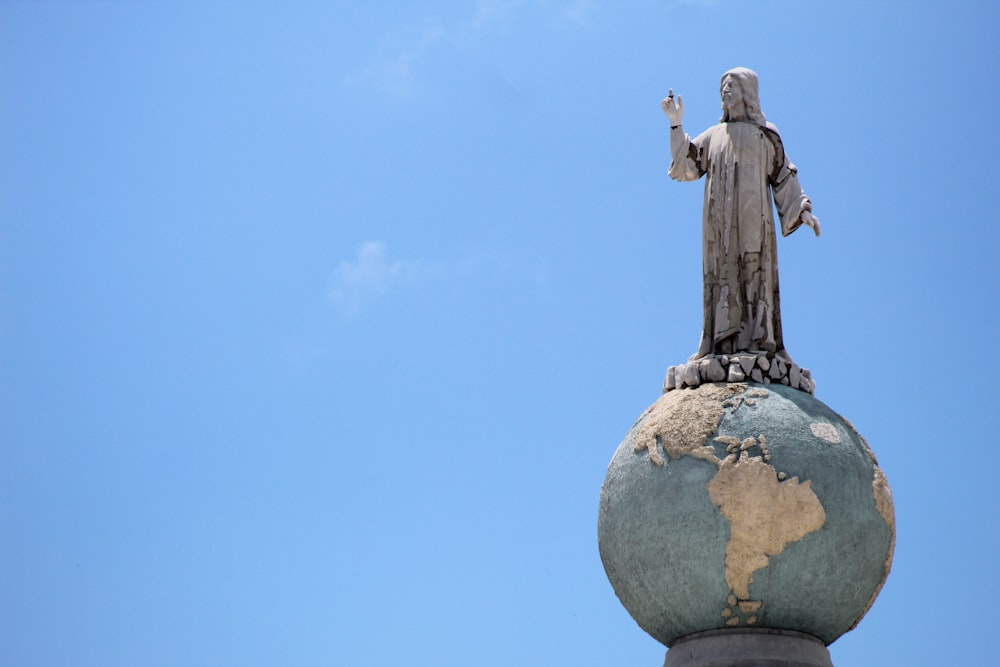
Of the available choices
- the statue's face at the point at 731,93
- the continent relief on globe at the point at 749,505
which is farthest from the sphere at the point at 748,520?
the statue's face at the point at 731,93

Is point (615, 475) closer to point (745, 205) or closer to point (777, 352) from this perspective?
point (777, 352)

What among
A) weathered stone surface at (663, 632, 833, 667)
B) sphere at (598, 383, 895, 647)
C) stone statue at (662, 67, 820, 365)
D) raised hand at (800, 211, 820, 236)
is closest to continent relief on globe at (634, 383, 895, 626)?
sphere at (598, 383, 895, 647)

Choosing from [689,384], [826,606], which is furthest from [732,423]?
[826,606]

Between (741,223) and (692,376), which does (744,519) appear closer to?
(692,376)

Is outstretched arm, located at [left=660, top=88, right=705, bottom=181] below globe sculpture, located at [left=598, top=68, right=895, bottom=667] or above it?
above

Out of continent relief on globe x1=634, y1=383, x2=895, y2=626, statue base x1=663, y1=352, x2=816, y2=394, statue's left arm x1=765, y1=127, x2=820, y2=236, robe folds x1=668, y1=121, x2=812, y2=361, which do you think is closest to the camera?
continent relief on globe x1=634, y1=383, x2=895, y2=626

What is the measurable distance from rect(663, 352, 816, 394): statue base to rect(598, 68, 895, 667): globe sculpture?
0.01 metres

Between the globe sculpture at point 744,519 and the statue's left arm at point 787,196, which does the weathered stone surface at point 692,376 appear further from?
the statue's left arm at point 787,196

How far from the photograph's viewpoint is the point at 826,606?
11227 millimetres

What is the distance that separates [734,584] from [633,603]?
3.25 feet

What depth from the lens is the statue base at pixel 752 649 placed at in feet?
36.1

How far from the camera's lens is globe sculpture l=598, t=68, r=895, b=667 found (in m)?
11.0

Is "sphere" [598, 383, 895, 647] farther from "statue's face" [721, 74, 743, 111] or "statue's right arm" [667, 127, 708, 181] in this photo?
"statue's face" [721, 74, 743, 111]

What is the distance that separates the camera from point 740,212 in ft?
42.0
